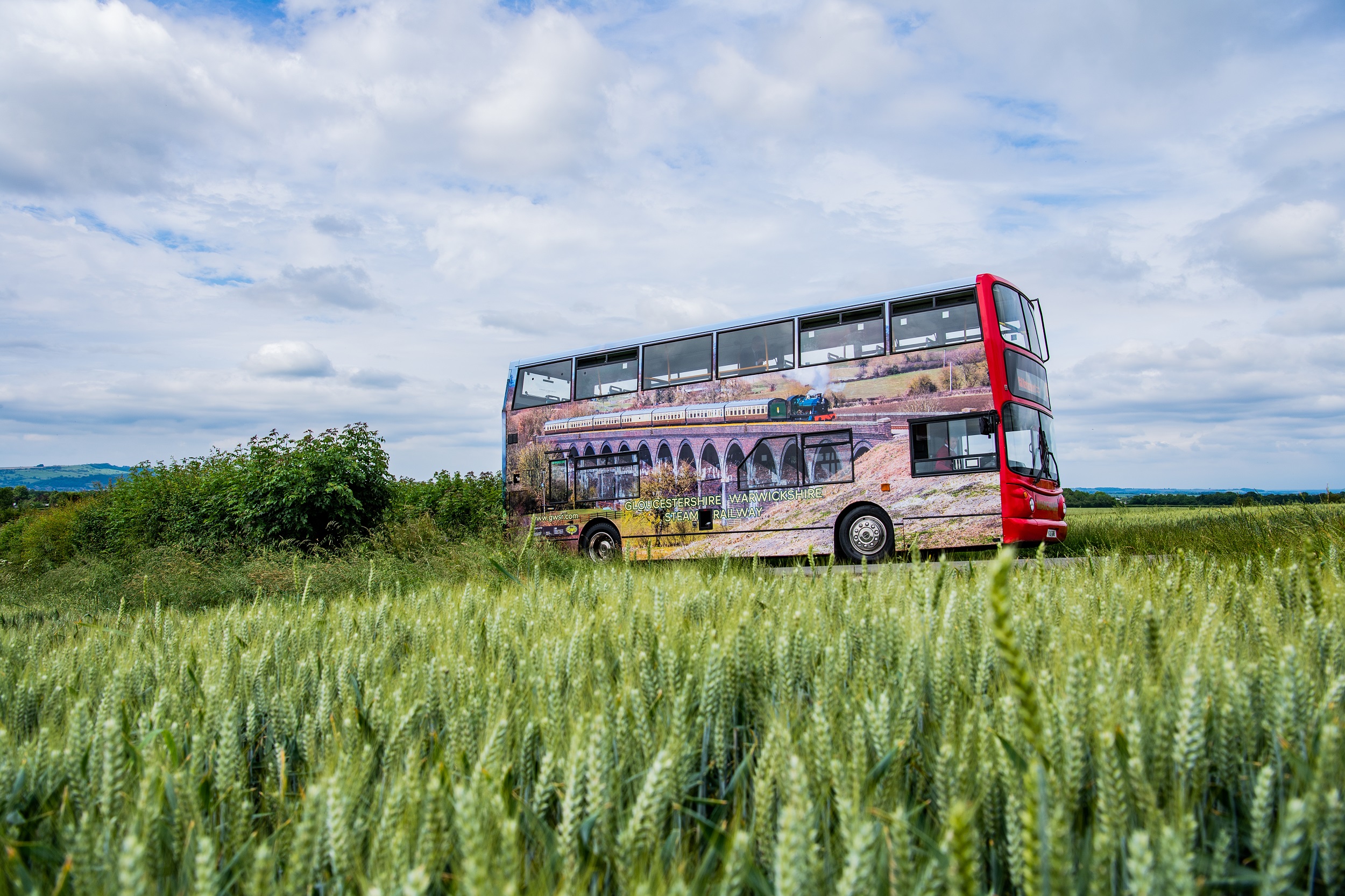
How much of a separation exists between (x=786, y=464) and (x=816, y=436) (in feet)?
2.24


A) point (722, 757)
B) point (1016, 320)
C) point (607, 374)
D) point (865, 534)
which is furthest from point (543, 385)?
point (722, 757)

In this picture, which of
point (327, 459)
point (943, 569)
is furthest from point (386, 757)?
point (327, 459)

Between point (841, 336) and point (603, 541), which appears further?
point (603, 541)

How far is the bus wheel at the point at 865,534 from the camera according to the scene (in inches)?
448

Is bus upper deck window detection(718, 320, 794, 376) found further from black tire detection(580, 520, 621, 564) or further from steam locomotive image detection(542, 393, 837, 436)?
black tire detection(580, 520, 621, 564)

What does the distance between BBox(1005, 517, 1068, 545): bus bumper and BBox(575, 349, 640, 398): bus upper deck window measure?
6714 mm

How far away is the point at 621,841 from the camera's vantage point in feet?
3.97

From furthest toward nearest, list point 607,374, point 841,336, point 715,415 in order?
1. point 607,374
2. point 715,415
3. point 841,336

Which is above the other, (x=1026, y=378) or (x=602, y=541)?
(x=1026, y=378)

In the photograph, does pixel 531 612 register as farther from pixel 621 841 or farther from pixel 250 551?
pixel 250 551

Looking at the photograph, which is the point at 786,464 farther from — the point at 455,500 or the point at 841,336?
the point at 455,500

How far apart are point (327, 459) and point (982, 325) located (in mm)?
11515

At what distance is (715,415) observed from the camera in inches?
504

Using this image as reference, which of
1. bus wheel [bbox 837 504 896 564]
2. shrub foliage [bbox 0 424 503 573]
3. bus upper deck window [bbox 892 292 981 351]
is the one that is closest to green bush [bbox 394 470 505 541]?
shrub foliage [bbox 0 424 503 573]
